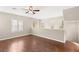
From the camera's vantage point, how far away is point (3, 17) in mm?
1106

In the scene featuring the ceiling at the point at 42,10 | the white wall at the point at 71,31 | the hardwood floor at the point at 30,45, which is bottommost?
the hardwood floor at the point at 30,45

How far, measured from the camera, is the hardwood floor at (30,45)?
112 cm

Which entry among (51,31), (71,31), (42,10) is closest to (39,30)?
(51,31)

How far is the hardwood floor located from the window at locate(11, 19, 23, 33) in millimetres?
132

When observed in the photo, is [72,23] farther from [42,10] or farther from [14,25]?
[14,25]

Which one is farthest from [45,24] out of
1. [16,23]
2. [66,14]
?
[16,23]

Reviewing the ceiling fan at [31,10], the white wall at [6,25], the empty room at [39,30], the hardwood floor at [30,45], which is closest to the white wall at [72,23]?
the empty room at [39,30]

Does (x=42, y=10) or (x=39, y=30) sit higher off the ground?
(x=42, y=10)

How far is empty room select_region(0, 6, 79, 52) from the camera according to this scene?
1122 millimetres

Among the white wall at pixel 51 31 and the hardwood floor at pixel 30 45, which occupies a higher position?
the white wall at pixel 51 31

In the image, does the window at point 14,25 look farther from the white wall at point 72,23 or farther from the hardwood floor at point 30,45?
the white wall at point 72,23

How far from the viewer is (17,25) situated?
1197 millimetres

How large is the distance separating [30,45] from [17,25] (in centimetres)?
37
